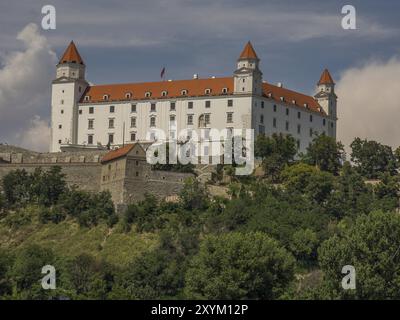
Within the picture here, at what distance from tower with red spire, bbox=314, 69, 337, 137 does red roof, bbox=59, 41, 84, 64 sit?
74.4ft

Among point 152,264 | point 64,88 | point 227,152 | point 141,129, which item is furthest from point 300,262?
point 64,88

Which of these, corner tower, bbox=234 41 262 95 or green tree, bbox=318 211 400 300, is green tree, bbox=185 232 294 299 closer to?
green tree, bbox=318 211 400 300

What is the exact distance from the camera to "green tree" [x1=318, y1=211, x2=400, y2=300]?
5750 centimetres

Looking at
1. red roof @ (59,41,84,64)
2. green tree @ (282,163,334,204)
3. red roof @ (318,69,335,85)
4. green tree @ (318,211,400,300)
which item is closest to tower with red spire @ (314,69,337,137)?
red roof @ (318,69,335,85)

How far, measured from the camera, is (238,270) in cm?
5769

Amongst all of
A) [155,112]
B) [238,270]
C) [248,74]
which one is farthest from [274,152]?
[238,270]

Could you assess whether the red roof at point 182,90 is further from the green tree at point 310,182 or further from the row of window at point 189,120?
the green tree at point 310,182

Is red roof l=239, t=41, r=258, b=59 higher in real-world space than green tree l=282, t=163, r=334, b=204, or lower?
higher

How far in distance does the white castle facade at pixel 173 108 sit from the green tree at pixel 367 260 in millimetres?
31618

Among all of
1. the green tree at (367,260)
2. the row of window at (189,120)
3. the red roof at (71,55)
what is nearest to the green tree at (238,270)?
the green tree at (367,260)

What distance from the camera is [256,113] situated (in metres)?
94.5

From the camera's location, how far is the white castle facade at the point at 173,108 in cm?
9462

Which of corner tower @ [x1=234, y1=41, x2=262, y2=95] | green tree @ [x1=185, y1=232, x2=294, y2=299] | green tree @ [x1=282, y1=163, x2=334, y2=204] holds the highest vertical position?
corner tower @ [x1=234, y1=41, x2=262, y2=95]
